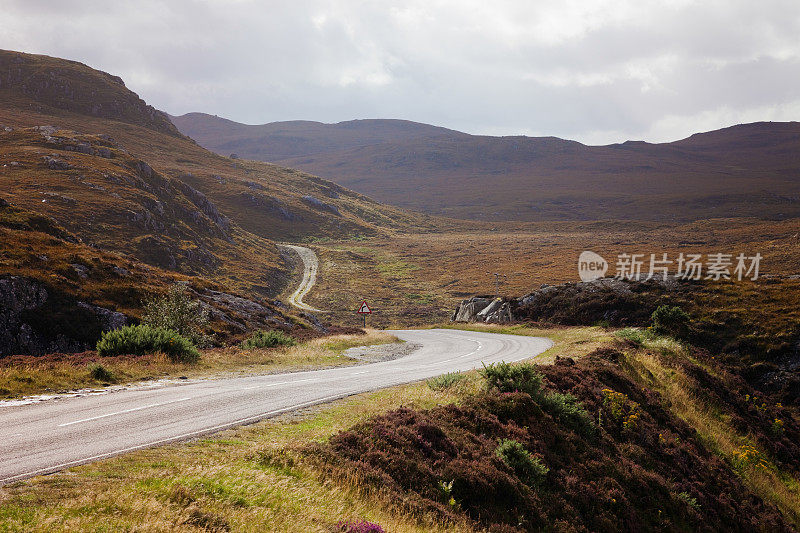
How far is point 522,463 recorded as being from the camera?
29.6 ft

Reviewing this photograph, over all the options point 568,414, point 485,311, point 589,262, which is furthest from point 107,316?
point 589,262

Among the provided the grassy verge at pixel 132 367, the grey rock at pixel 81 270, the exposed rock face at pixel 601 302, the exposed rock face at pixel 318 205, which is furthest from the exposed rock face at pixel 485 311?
the exposed rock face at pixel 318 205

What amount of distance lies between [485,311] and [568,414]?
38.4 m

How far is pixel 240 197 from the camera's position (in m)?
156

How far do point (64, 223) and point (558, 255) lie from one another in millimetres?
97125

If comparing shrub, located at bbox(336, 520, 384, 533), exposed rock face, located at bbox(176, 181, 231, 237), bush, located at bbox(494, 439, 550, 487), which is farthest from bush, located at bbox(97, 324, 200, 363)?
exposed rock face, located at bbox(176, 181, 231, 237)

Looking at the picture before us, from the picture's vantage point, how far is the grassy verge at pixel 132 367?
12297 millimetres

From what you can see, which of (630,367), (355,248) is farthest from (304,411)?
(355,248)

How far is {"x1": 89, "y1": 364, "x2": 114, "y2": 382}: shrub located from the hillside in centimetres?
878

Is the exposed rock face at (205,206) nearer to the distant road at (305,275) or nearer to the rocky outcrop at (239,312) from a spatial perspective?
the distant road at (305,275)

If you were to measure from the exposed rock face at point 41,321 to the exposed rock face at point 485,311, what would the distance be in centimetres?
3486

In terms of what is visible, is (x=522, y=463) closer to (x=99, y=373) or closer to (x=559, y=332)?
(x=99, y=373)

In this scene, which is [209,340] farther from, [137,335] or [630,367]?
[630,367]

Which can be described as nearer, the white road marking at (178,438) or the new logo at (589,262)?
the white road marking at (178,438)
